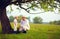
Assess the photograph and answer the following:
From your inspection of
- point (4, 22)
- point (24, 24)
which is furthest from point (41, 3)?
point (4, 22)

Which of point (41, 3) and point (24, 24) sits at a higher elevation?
point (41, 3)

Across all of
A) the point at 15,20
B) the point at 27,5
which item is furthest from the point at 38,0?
the point at 15,20

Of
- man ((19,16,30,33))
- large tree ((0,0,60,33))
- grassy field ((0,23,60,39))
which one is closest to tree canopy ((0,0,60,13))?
large tree ((0,0,60,33))

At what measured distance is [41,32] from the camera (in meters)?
3.11

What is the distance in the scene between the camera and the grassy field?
122 inches

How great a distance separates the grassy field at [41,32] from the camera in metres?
3.09

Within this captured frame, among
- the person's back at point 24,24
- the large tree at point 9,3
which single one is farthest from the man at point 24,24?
the large tree at point 9,3

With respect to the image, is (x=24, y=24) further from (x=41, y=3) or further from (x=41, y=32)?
(x=41, y=3)

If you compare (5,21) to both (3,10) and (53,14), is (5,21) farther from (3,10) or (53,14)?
(53,14)

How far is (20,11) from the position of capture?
3.08 meters

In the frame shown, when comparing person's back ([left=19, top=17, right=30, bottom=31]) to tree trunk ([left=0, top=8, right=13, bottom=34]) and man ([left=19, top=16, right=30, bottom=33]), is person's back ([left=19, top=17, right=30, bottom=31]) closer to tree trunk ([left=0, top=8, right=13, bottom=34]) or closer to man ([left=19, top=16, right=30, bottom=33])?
man ([left=19, top=16, right=30, bottom=33])

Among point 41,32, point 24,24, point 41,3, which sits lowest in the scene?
point 41,32

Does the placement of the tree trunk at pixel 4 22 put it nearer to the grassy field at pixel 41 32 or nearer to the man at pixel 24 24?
the grassy field at pixel 41 32

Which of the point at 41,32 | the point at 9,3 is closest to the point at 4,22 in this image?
the point at 9,3
